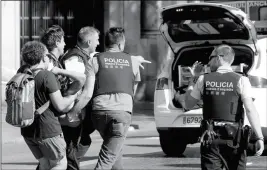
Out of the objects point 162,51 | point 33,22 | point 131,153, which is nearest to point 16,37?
point 33,22

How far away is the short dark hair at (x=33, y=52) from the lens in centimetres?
688

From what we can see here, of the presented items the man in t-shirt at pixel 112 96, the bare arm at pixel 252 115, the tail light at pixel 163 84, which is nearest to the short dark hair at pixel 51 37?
the man in t-shirt at pixel 112 96

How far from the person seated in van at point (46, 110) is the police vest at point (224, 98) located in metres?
1.28

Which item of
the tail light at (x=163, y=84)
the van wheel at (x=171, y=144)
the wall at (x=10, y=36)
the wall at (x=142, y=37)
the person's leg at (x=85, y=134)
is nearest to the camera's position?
the person's leg at (x=85, y=134)

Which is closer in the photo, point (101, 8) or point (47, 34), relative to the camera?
point (47, 34)

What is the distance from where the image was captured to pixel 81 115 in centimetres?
806

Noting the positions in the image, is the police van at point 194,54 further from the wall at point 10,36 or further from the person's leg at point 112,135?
the wall at point 10,36

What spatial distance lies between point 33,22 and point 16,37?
2.98 feet

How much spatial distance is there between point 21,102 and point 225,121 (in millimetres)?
1762

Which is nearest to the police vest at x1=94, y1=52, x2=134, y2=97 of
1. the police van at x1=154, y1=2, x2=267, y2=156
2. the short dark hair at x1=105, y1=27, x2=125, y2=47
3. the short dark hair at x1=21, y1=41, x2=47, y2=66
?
the short dark hair at x1=105, y1=27, x2=125, y2=47

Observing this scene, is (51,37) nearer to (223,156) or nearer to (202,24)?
(223,156)

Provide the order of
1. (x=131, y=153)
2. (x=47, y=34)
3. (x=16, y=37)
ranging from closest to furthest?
(x=47, y=34)
(x=131, y=153)
(x=16, y=37)

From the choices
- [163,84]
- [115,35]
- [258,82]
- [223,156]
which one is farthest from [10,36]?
[223,156]

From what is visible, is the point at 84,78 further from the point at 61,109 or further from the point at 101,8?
the point at 101,8
